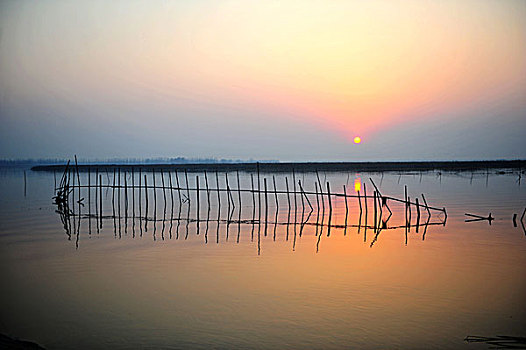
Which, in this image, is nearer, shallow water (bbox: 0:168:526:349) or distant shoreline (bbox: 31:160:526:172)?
shallow water (bbox: 0:168:526:349)

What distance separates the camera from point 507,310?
22.8 ft

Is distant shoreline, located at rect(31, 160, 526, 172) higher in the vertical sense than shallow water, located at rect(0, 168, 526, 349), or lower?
higher

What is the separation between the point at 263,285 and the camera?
8.22m

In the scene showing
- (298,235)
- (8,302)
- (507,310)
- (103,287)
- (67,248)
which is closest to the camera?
(507,310)

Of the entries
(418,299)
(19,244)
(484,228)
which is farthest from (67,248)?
(484,228)

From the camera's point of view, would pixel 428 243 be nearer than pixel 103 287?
No

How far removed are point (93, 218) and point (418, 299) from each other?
471 inches

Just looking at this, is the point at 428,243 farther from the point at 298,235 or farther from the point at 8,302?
the point at 8,302

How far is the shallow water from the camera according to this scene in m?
6.18

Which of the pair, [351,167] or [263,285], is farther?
[351,167]

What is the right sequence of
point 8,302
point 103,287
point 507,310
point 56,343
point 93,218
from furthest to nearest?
point 93,218, point 103,287, point 8,302, point 507,310, point 56,343

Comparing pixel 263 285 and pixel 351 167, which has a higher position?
pixel 351 167

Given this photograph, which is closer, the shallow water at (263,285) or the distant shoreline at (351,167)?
the shallow water at (263,285)

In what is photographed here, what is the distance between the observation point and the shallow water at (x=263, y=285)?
243 inches
